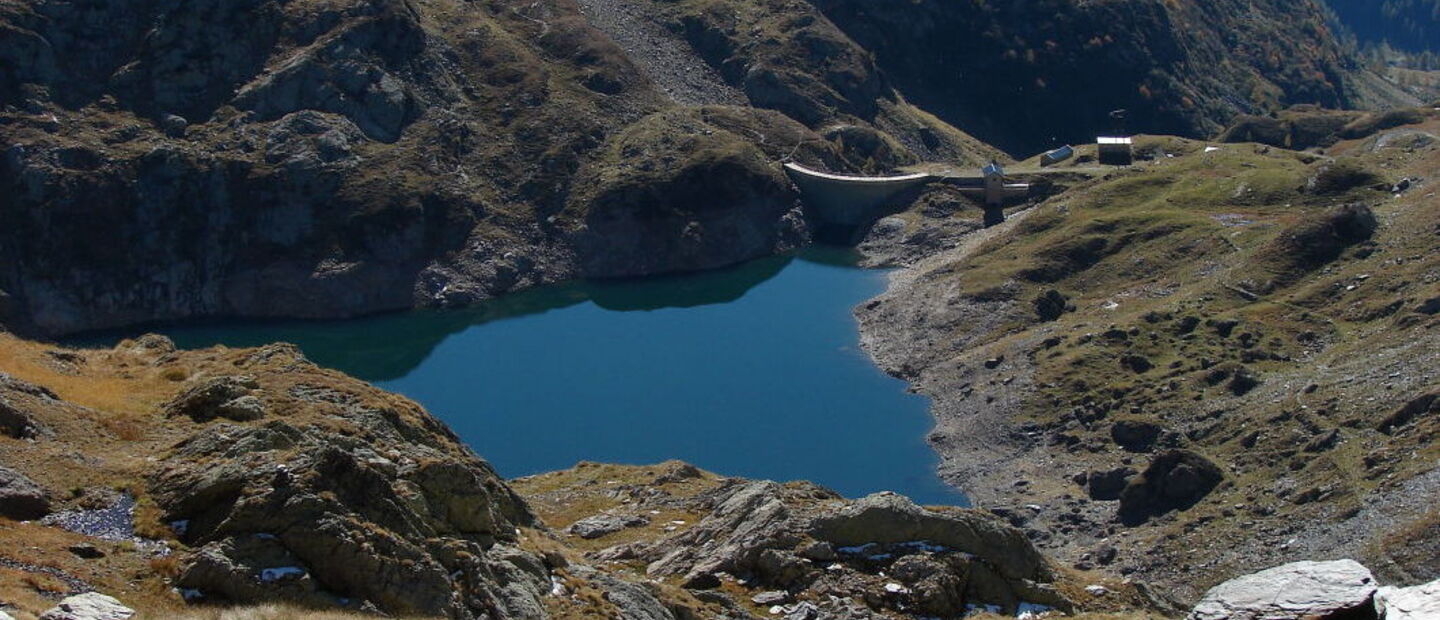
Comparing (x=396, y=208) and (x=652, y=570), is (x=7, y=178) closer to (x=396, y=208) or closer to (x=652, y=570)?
(x=396, y=208)

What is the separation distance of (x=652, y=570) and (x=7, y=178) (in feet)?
447

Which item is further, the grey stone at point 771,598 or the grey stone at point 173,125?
the grey stone at point 173,125

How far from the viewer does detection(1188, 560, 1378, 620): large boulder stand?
116 ft

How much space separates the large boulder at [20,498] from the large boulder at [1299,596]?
86.4ft

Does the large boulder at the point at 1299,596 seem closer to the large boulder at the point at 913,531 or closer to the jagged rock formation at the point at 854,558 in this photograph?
the jagged rock formation at the point at 854,558

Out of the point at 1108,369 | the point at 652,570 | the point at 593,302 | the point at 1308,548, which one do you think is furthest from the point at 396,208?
the point at 652,570

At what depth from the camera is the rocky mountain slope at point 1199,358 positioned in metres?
102

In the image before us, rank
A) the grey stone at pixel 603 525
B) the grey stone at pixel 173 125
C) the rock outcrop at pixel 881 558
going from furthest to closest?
the grey stone at pixel 173 125
the grey stone at pixel 603 525
the rock outcrop at pixel 881 558

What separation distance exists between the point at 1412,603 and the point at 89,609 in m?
25.6

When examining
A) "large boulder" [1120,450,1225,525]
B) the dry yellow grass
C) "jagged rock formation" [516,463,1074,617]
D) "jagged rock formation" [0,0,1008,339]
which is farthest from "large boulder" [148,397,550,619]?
"jagged rock formation" [0,0,1008,339]

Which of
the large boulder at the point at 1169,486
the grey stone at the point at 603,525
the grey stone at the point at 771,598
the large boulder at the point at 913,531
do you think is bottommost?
the grey stone at the point at 771,598

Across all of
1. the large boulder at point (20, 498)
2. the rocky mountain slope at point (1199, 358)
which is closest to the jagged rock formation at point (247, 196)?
the rocky mountain slope at point (1199, 358)

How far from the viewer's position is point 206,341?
169125 mm

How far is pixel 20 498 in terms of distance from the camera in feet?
136
